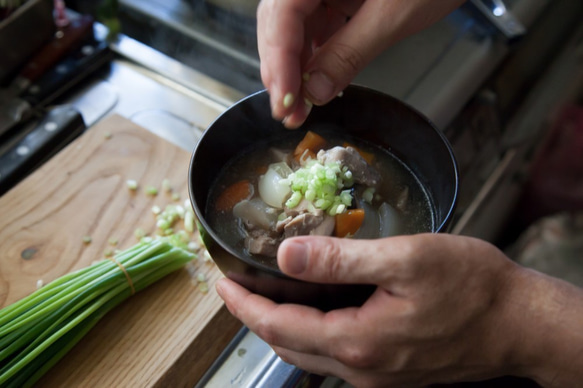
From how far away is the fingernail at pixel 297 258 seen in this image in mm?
948

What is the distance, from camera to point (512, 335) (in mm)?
1099

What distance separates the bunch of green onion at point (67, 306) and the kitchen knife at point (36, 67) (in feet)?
2.42

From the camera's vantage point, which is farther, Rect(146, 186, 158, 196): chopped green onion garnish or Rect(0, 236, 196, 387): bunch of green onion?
Rect(146, 186, 158, 196): chopped green onion garnish

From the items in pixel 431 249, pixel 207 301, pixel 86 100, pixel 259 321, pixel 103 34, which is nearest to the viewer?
pixel 431 249

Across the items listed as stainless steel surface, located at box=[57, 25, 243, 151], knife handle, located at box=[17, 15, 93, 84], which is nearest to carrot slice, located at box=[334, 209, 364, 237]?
stainless steel surface, located at box=[57, 25, 243, 151]

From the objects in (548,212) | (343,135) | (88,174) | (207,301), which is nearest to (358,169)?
(343,135)

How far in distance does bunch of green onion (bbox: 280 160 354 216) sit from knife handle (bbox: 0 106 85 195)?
96 centimetres

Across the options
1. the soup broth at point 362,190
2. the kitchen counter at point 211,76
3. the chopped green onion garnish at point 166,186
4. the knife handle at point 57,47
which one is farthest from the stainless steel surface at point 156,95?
the soup broth at point 362,190

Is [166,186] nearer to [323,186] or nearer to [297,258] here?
[323,186]

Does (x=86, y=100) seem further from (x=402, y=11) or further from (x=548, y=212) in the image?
(x=548, y=212)

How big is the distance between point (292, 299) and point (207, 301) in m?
0.42

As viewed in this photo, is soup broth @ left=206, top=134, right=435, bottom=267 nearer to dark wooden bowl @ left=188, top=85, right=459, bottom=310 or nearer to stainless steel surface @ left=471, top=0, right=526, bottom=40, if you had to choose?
dark wooden bowl @ left=188, top=85, right=459, bottom=310

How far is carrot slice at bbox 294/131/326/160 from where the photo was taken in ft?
4.65

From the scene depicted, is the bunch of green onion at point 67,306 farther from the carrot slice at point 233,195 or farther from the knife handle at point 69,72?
the knife handle at point 69,72
